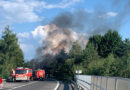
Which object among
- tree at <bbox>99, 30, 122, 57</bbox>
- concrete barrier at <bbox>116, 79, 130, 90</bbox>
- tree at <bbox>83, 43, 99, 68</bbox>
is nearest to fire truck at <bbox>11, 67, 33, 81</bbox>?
tree at <bbox>83, 43, 99, 68</bbox>

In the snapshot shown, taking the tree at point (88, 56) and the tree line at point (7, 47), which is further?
the tree line at point (7, 47)

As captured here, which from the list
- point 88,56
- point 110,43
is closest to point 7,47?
point 88,56

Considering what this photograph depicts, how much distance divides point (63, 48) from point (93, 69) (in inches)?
1345

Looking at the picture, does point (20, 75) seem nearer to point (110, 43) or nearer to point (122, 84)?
point (110, 43)

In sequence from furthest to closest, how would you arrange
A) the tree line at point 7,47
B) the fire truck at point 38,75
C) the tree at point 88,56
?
the tree line at point 7,47, the fire truck at point 38,75, the tree at point 88,56

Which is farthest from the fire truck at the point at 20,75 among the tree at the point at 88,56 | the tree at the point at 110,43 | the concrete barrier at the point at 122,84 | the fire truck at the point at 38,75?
the concrete barrier at the point at 122,84

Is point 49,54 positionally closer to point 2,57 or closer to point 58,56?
point 58,56

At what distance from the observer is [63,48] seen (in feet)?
252

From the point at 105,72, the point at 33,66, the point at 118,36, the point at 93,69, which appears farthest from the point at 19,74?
the point at 118,36

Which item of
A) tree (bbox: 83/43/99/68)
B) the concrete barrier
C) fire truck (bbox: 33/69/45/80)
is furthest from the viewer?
fire truck (bbox: 33/69/45/80)

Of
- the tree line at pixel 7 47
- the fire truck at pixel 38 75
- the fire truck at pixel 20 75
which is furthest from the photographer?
the tree line at pixel 7 47

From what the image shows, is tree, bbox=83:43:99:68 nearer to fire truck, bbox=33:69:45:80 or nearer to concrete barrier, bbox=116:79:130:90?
fire truck, bbox=33:69:45:80

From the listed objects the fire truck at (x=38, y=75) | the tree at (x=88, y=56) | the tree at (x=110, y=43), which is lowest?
the fire truck at (x=38, y=75)

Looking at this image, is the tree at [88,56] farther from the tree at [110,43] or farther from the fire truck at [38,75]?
the tree at [110,43]
